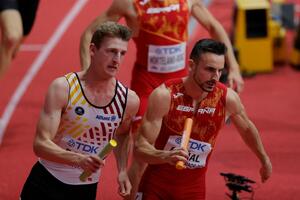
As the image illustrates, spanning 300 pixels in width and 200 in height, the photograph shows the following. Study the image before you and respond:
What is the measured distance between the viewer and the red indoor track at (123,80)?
743 centimetres

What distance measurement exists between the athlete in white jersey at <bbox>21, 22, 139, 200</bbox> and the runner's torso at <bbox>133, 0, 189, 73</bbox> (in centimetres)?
132

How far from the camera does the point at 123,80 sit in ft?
34.3

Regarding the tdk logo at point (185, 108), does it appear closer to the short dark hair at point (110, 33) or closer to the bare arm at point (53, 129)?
the short dark hair at point (110, 33)

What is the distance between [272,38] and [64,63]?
2.81 metres

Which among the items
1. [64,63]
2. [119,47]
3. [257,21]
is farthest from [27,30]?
[119,47]

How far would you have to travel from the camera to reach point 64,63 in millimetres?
11305

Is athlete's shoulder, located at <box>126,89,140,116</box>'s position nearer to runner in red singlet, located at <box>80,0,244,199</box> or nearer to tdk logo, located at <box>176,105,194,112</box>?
tdk logo, located at <box>176,105,194,112</box>

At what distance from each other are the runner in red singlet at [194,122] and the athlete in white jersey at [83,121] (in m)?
0.18

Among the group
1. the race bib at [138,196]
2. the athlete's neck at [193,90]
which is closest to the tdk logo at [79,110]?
the athlete's neck at [193,90]

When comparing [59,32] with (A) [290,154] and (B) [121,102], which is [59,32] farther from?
(B) [121,102]

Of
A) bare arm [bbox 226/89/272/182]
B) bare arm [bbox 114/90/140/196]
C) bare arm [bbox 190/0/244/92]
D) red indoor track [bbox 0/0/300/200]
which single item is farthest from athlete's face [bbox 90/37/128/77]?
red indoor track [bbox 0/0/300/200]

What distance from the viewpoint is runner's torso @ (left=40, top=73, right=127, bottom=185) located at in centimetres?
493

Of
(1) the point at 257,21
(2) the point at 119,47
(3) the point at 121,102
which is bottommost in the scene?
(1) the point at 257,21

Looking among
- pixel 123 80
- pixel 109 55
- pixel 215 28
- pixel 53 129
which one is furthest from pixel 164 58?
pixel 123 80
